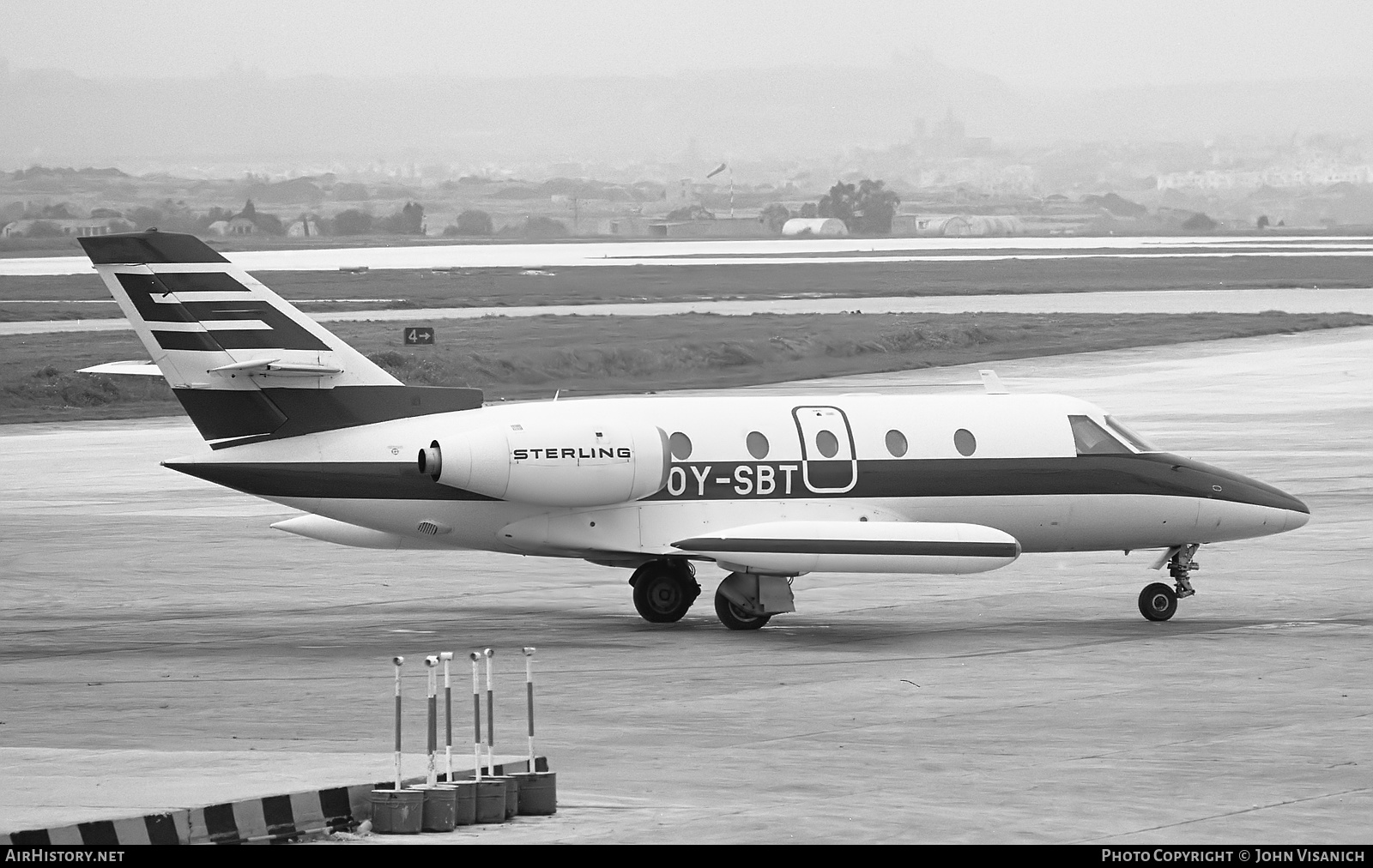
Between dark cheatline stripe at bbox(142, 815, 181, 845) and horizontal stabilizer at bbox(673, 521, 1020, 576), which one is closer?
dark cheatline stripe at bbox(142, 815, 181, 845)

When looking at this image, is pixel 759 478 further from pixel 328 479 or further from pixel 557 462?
pixel 328 479

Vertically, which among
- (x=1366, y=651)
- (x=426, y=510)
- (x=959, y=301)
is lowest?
(x=1366, y=651)

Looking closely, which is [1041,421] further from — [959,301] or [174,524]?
[959,301]

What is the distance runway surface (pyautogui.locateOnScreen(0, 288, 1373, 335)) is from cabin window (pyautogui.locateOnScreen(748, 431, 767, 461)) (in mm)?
58736

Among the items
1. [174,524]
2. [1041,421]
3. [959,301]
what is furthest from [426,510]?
[959,301]

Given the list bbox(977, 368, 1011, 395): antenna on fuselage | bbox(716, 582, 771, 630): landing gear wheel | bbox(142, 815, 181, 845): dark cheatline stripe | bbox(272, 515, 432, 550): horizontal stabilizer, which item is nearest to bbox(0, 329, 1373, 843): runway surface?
bbox(716, 582, 771, 630): landing gear wheel

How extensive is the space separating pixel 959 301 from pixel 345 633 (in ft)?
278

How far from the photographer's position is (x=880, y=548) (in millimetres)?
23625

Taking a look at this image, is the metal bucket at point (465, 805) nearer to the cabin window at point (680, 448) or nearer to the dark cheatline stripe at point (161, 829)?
the dark cheatline stripe at point (161, 829)

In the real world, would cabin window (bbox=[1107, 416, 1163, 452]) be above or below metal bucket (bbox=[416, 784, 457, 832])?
above

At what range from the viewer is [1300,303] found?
4072 inches

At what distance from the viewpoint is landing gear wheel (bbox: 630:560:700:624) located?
24.8 m

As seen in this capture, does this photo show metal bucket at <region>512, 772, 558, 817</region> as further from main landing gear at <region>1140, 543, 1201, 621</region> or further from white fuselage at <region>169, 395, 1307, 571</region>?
main landing gear at <region>1140, 543, 1201, 621</region>

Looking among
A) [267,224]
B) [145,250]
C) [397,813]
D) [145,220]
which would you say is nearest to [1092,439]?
[145,250]
